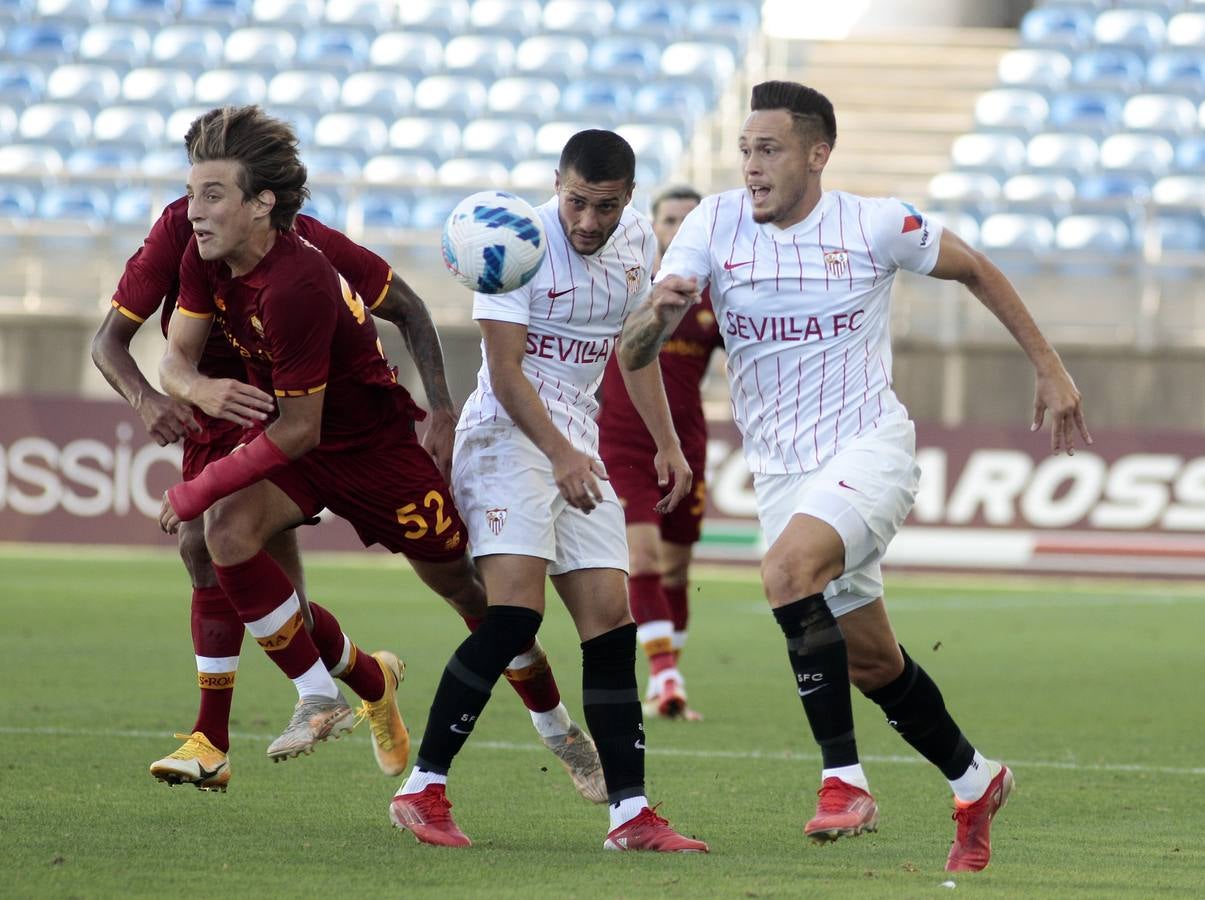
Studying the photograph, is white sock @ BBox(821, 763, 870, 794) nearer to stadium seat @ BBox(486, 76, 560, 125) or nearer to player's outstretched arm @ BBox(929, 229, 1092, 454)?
player's outstretched arm @ BBox(929, 229, 1092, 454)

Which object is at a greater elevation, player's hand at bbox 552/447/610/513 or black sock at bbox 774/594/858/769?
player's hand at bbox 552/447/610/513

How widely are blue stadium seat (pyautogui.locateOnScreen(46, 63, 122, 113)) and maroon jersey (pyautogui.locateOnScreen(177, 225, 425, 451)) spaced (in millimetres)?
17683

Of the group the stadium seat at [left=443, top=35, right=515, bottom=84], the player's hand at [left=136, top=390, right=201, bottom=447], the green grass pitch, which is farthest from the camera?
the stadium seat at [left=443, top=35, right=515, bottom=84]

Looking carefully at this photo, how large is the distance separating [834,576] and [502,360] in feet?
3.45

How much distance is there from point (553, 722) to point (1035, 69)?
19019mm

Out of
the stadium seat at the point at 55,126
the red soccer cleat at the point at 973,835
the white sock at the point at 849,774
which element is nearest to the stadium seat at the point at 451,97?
the stadium seat at the point at 55,126

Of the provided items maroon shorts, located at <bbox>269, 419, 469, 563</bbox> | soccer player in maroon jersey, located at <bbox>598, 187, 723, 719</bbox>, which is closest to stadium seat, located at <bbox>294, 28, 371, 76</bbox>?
soccer player in maroon jersey, located at <bbox>598, 187, 723, 719</bbox>

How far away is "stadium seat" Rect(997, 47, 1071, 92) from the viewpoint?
75.4ft

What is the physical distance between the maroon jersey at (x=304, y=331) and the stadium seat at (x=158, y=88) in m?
17.3

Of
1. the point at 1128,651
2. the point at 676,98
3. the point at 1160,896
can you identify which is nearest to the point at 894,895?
the point at 1160,896

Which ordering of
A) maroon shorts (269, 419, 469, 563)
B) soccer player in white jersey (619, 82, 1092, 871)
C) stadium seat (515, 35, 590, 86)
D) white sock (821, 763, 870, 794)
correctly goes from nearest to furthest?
1. white sock (821, 763, 870, 794)
2. soccer player in white jersey (619, 82, 1092, 871)
3. maroon shorts (269, 419, 469, 563)
4. stadium seat (515, 35, 590, 86)

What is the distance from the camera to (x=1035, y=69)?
75.9 feet

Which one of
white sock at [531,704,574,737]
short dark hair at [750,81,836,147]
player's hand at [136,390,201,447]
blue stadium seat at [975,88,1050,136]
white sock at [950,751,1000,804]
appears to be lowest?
white sock at [531,704,574,737]

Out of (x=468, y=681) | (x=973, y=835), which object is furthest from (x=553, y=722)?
(x=973, y=835)
